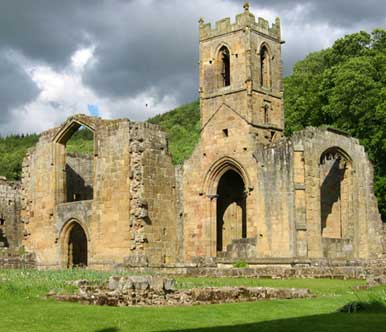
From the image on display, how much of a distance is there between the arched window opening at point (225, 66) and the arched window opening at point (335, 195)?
6502 mm

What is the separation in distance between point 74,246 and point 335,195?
13.0 meters

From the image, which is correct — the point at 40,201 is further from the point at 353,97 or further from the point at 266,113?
the point at 353,97

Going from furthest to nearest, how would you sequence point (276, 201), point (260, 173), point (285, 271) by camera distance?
point (260, 173) < point (276, 201) < point (285, 271)

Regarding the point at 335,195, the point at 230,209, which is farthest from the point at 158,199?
the point at 335,195

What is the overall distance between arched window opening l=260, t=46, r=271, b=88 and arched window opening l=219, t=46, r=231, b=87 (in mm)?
1702

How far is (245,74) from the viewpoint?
34.7 metres

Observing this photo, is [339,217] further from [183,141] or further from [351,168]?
[183,141]

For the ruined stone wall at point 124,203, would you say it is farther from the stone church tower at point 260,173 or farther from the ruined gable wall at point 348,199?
the ruined gable wall at point 348,199

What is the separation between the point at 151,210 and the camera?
28.0 m

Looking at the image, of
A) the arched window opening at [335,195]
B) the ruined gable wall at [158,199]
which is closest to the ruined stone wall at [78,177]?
the ruined gable wall at [158,199]

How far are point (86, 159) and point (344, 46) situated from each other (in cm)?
1694

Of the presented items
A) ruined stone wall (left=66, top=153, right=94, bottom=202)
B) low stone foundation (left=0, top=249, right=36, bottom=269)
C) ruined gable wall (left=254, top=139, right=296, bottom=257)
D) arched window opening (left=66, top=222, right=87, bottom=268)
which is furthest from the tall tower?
low stone foundation (left=0, top=249, right=36, bottom=269)

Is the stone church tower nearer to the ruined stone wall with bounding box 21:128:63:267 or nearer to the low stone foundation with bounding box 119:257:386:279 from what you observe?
the low stone foundation with bounding box 119:257:386:279

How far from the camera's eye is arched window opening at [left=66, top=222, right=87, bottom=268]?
3228cm
